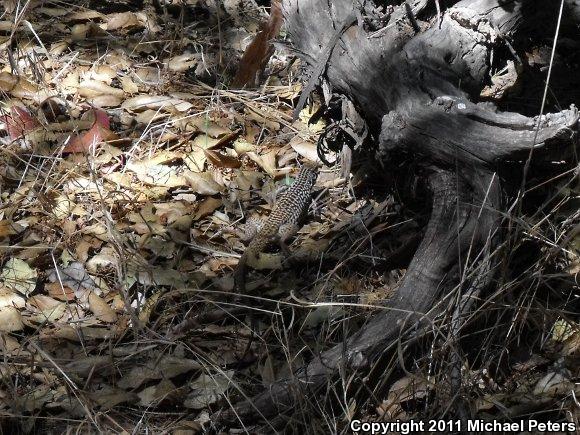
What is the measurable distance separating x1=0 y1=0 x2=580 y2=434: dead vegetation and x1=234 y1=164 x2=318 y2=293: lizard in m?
0.07

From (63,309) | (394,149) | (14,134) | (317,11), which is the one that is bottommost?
(63,309)

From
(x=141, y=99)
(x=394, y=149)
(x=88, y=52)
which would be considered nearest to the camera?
(x=394, y=149)

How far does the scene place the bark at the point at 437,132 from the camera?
8.00 ft

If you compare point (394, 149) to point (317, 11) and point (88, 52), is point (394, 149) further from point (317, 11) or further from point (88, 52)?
point (88, 52)

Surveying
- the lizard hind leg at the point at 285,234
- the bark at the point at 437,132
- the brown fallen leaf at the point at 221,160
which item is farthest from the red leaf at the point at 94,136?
the bark at the point at 437,132

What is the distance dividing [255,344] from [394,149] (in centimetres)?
85

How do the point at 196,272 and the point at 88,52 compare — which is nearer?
the point at 196,272

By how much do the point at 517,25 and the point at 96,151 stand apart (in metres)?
1.90

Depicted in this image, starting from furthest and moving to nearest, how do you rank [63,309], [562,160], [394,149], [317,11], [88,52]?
[88,52] < [317,11] < [63,309] < [394,149] < [562,160]

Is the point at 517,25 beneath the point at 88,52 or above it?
above

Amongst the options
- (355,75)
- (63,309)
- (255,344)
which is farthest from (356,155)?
(63,309)

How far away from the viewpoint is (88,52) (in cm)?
417

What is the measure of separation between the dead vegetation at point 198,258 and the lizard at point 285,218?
0.22 feet

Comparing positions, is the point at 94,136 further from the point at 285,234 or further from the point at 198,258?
the point at 285,234
